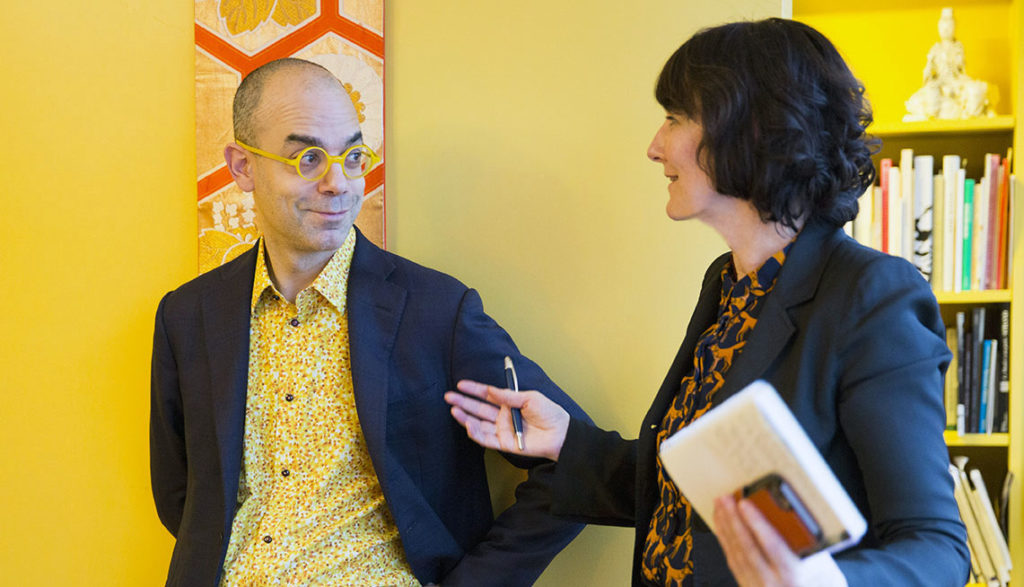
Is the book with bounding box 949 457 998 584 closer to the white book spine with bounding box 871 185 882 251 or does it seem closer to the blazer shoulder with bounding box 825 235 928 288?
the white book spine with bounding box 871 185 882 251

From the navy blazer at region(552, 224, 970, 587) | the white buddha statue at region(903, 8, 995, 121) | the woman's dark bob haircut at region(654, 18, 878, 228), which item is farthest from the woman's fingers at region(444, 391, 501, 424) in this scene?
the white buddha statue at region(903, 8, 995, 121)

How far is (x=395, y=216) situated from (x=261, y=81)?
0.43 m

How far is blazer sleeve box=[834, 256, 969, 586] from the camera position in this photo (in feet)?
3.38

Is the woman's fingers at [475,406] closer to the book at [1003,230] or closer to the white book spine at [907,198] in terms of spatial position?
the white book spine at [907,198]

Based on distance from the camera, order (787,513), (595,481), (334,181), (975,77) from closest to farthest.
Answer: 1. (787,513)
2. (595,481)
3. (334,181)
4. (975,77)

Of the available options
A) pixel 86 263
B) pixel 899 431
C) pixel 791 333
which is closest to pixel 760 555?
pixel 899 431

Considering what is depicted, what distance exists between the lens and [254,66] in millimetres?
2035

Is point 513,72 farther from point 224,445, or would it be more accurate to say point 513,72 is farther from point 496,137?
point 224,445

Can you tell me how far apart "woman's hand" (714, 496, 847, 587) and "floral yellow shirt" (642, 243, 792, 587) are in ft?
1.25

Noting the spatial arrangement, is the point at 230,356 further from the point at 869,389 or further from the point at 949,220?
the point at 949,220

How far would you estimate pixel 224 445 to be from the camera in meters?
1.75

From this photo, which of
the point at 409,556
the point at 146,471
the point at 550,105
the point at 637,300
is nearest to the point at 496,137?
the point at 550,105

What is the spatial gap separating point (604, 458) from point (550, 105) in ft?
2.60

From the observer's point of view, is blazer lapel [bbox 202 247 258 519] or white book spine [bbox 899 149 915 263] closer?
blazer lapel [bbox 202 247 258 519]
